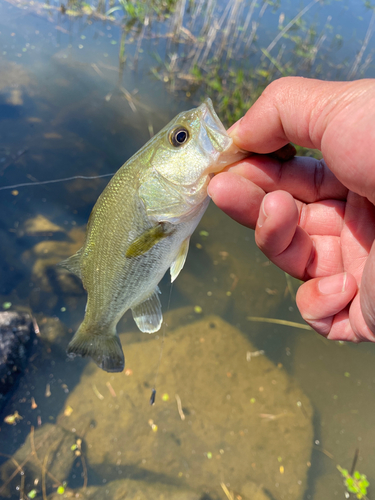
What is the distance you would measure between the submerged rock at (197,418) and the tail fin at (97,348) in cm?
137

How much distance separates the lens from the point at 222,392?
3.36 meters

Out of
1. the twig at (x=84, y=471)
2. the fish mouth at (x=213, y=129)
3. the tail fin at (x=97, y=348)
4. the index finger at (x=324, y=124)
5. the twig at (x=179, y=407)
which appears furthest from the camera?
the twig at (x=179, y=407)

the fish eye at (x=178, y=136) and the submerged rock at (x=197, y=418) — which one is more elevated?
the fish eye at (x=178, y=136)

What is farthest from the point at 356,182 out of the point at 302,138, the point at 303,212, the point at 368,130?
the point at 303,212

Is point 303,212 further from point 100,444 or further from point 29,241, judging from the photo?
point 29,241

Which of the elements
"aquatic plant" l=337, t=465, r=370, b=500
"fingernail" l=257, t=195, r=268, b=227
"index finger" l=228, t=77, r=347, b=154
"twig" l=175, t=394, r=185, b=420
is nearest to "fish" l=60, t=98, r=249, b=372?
"index finger" l=228, t=77, r=347, b=154

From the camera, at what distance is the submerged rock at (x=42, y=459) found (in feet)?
8.56

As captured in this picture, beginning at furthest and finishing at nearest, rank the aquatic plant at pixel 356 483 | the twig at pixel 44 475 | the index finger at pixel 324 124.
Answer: the aquatic plant at pixel 356 483
the twig at pixel 44 475
the index finger at pixel 324 124

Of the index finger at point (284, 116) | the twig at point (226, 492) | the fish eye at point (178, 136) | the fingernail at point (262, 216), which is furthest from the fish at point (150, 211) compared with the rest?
the twig at point (226, 492)

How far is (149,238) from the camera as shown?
5.62ft

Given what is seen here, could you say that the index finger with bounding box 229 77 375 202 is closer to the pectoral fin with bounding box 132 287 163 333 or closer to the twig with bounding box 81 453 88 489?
the pectoral fin with bounding box 132 287 163 333

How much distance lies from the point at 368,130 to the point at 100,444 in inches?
126

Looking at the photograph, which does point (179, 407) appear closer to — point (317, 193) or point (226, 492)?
point (226, 492)

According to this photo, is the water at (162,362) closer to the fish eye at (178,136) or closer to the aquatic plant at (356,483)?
the aquatic plant at (356,483)
